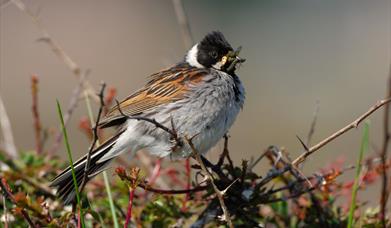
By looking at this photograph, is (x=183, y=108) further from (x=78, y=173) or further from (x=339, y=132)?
(x=339, y=132)

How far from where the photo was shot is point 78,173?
393 cm

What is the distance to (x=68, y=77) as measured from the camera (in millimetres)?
22172

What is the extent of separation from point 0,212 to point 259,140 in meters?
14.5

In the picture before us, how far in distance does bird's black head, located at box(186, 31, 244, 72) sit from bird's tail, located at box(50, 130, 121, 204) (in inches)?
29.0

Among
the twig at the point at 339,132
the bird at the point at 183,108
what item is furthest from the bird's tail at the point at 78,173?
the twig at the point at 339,132

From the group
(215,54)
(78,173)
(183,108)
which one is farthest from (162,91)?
(78,173)

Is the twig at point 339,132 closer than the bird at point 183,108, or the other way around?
the twig at point 339,132

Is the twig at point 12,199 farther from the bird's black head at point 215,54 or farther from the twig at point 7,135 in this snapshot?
the bird's black head at point 215,54

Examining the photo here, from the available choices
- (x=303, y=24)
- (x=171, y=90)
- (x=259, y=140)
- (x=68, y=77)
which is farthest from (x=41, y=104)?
→ (x=171, y=90)

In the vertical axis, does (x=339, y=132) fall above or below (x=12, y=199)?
below

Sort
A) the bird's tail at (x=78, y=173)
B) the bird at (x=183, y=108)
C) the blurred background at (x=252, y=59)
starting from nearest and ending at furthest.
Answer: the bird's tail at (x=78, y=173) → the bird at (x=183, y=108) → the blurred background at (x=252, y=59)

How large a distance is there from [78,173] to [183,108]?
78 centimetres

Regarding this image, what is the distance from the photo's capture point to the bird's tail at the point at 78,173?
145 inches

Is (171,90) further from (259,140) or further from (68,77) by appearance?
(68,77)
